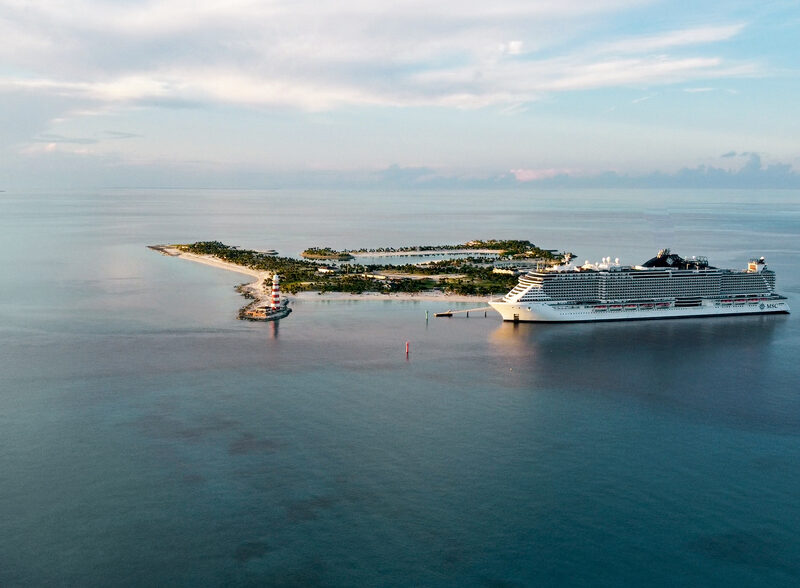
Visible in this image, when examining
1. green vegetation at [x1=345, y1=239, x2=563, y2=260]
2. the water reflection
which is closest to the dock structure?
the water reflection

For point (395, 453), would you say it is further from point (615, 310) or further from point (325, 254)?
point (325, 254)

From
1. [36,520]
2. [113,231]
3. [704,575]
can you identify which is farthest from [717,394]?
[113,231]

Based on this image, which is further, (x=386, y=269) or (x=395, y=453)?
(x=386, y=269)

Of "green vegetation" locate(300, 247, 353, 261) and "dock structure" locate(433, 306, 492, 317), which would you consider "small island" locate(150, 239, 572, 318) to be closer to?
"green vegetation" locate(300, 247, 353, 261)

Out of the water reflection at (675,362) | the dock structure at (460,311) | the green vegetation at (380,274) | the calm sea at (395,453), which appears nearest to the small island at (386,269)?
the green vegetation at (380,274)

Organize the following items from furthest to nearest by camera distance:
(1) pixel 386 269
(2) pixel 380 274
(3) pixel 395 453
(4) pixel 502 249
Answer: (4) pixel 502 249 < (1) pixel 386 269 < (2) pixel 380 274 < (3) pixel 395 453

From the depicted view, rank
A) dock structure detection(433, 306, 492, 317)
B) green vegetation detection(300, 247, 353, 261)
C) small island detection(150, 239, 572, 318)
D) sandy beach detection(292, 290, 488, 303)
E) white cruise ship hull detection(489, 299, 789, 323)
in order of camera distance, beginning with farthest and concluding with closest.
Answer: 1. green vegetation detection(300, 247, 353, 261)
2. small island detection(150, 239, 572, 318)
3. sandy beach detection(292, 290, 488, 303)
4. dock structure detection(433, 306, 492, 317)
5. white cruise ship hull detection(489, 299, 789, 323)

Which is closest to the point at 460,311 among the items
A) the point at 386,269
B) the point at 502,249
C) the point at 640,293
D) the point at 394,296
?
the point at 394,296

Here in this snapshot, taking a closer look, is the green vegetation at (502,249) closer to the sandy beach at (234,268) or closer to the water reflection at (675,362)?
the sandy beach at (234,268)
